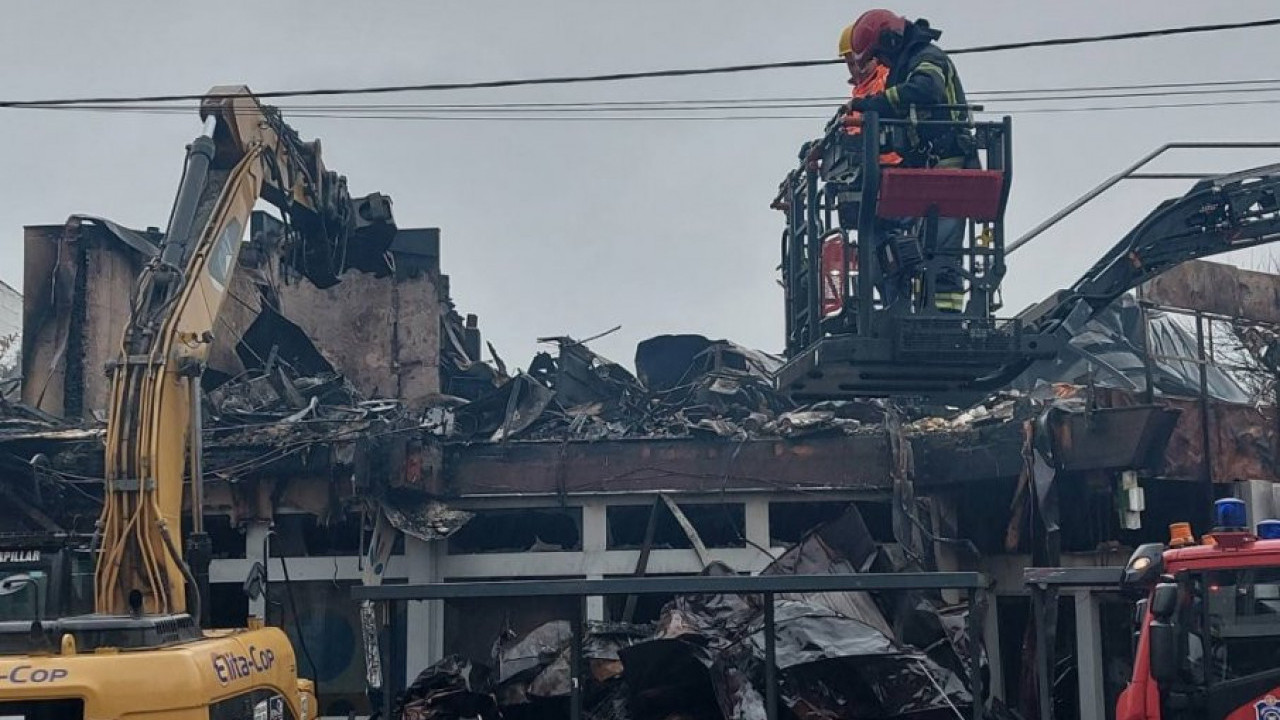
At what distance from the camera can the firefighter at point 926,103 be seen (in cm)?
922

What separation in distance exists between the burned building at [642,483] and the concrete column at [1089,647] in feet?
0.16

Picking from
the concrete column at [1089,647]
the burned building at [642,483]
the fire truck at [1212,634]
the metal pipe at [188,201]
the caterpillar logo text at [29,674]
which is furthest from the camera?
the burned building at [642,483]

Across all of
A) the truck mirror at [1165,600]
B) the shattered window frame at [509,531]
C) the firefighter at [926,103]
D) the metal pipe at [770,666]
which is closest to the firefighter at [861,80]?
the firefighter at [926,103]

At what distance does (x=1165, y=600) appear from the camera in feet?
21.2

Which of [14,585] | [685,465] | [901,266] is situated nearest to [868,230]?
[901,266]

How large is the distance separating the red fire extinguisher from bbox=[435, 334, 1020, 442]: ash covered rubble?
443 cm

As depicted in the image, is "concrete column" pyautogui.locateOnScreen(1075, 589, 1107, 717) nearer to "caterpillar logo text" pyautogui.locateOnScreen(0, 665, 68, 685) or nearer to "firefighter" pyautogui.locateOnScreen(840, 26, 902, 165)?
"firefighter" pyautogui.locateOnScreen(840, 26, 902, 165)

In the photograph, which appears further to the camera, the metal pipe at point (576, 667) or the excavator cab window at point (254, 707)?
the metal pipe at point (576, 667)

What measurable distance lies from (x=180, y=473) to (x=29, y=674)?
3.21 m

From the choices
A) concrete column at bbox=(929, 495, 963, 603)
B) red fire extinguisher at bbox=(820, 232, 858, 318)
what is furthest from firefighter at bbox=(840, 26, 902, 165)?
concrete column at bbox=(929, 495, 963, 603)

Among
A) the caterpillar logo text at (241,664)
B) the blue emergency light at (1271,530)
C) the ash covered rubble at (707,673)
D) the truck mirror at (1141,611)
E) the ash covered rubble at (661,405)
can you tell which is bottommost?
the ash covered rubble at (707,673)

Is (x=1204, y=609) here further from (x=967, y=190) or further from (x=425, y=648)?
(x=425, y=648)

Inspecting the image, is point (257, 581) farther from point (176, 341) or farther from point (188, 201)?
point (188, 201)

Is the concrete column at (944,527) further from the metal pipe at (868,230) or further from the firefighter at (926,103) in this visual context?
the metal pipe at (868,230)
